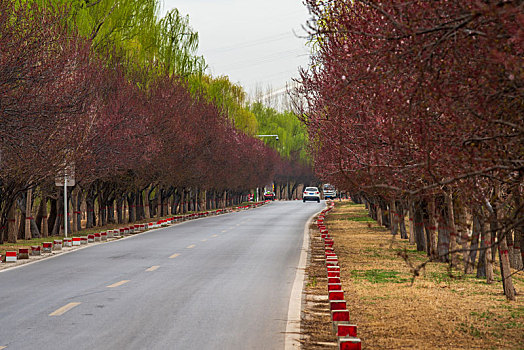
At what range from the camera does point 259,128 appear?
120125 mm

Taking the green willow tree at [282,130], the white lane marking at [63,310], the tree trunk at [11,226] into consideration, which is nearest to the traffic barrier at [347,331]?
the white lane marking at [63,310]

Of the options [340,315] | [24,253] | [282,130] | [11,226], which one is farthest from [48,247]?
[282,130]

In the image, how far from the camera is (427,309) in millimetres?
13656

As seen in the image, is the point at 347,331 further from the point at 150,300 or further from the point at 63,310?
the point at 150,300

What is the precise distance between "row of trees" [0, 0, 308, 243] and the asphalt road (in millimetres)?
4528

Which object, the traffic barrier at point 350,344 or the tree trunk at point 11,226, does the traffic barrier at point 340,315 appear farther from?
the tree trunk at point 11,226

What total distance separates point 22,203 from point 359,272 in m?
21.6

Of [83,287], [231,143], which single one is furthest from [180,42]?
[83,287]

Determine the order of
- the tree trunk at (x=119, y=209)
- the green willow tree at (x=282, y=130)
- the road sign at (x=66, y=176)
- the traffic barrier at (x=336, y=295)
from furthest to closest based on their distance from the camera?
the green willow tree at (x=282, y=130)
the tree trunk at (x=119, y=209)
the road sign at (x=66, y=176)
the traffic barrier at (x=336, y=295)

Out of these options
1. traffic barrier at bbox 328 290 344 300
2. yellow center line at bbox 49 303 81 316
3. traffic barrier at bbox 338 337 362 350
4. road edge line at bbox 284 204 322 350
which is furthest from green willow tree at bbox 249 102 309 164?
traffic barrier at bbox 338 337 362 350

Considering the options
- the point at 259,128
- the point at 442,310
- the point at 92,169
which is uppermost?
the point at 259,128

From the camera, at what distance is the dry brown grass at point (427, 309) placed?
35.3 ft

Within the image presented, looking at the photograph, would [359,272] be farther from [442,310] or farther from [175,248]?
[175,248]

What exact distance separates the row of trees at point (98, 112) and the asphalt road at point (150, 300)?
453 centimetres
